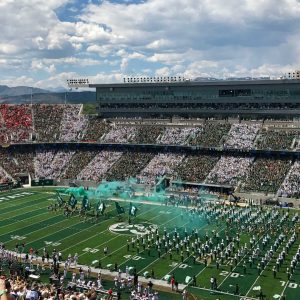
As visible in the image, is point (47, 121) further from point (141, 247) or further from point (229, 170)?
point (141, 247)

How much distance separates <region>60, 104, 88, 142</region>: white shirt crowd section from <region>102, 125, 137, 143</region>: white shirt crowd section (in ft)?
14.2

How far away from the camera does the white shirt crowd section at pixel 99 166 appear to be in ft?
185

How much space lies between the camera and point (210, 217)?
125 ft

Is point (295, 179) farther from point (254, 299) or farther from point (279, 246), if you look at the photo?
point (254, 299)

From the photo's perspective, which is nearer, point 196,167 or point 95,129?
point 196,167

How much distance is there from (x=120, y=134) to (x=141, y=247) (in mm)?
33919

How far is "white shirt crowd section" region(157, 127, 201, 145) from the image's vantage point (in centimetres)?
5969

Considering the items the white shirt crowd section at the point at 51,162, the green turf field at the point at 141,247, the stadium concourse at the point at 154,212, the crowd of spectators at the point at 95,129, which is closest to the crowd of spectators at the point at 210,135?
the stadium concourse at the point at 154,212

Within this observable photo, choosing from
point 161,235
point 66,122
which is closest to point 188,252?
point 161,235

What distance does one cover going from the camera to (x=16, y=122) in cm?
6800

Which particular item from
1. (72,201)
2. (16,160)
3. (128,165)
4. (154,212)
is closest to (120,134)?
(128,165)

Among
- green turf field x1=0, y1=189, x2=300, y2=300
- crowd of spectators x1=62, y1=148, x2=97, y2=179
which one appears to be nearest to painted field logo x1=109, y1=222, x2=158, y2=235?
green turf field x1=0, y1=189, x2=300, y2=300

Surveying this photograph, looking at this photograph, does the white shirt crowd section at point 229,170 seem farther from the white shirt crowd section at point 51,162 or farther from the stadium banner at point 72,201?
the white shirt crowd section at point 51,162

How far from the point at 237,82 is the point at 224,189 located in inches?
720
